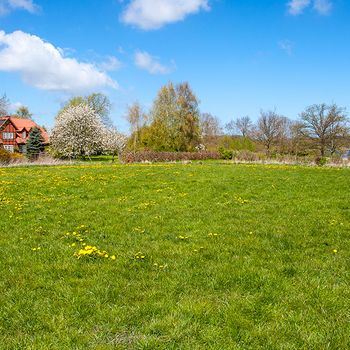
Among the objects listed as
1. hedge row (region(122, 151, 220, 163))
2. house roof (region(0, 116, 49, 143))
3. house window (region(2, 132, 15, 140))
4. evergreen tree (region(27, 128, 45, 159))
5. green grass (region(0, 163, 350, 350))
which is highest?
house roof (region(0, 116, 49, 143))

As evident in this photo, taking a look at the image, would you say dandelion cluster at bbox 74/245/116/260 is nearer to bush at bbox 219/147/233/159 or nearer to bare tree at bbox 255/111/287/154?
bush at bbox 219/147/233/159

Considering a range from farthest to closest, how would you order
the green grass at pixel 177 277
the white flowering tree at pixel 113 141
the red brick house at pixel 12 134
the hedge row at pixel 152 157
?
the white flowering tree at pixel 113 141 < the red brick house at pixel 12 134 < the hedge row at pixel 152 157 < the green grass at pixel 177 277

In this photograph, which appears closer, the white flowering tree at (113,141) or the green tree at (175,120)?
the green tree at (175,120)

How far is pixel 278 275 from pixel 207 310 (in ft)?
6.44

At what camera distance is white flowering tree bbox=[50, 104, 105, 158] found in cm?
5706

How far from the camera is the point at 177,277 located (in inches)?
257

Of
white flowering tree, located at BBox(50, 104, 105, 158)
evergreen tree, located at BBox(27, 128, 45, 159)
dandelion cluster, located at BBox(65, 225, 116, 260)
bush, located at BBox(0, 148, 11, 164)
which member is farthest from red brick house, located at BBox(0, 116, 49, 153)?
dandelion cluster, located at BBox(65, 225, 116, 260)

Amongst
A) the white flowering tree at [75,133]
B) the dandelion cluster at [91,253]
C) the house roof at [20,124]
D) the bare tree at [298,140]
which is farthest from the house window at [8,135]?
the dandelion cluster at [91,253]

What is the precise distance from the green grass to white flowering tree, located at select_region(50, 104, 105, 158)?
150ft

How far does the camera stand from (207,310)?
5234 millimetres

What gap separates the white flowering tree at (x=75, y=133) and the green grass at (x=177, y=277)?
4570cm

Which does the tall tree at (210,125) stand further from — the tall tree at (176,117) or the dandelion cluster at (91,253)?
the dandelion cluster at (91,253)

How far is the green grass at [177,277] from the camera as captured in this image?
468cm

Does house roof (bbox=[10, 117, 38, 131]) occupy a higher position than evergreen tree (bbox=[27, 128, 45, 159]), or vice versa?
house roof (bbox=[10, 117, 38, 131])
